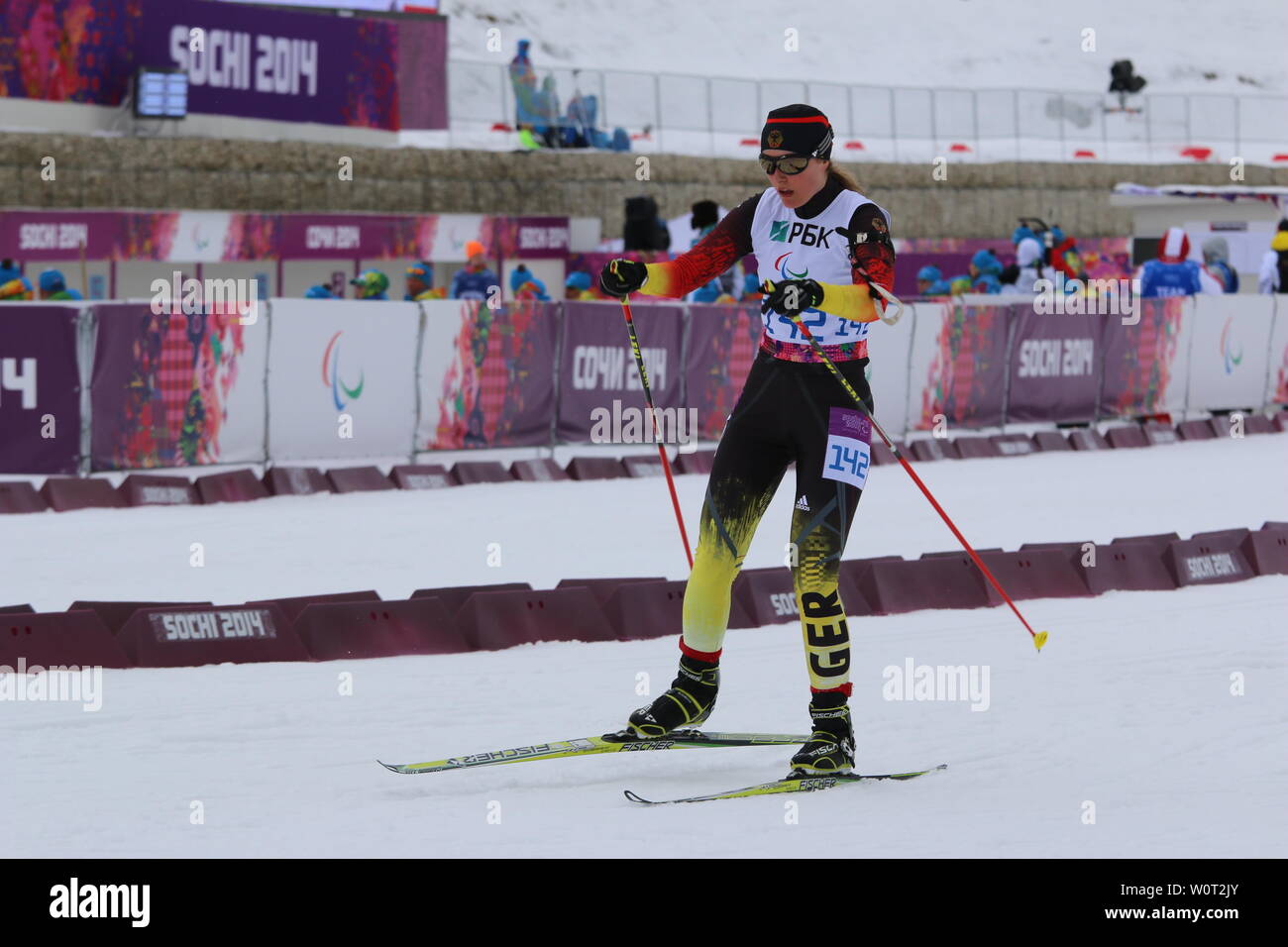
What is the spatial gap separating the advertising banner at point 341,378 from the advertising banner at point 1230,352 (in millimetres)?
9893

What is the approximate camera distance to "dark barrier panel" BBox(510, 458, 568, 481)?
14.6 metres

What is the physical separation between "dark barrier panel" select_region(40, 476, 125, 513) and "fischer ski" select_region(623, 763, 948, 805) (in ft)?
24.7

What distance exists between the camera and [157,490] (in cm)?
1270

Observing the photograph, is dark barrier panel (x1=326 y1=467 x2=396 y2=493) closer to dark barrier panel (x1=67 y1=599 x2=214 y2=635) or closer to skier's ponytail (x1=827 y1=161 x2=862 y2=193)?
dark barrier panel (x1=67 y1=599 x2=214 y2=635)

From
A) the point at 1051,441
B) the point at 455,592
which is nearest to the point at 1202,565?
the point at 455,592

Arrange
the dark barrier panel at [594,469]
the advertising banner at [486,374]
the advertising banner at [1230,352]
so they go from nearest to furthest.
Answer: the advertising banner at [486,374] < the dark barrier panel at [594,469] < the advertising banner at [1230,352]

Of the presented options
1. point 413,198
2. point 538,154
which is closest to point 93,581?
point 413,198

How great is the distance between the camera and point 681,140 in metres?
34.8

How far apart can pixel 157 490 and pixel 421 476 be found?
6.90 feet

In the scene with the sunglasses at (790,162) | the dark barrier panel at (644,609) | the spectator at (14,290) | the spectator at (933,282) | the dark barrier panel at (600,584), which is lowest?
the dark barrier panel at (644,609)

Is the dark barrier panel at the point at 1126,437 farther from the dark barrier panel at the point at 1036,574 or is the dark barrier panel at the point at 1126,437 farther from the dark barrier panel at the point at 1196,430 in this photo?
the dark barrier panel at the point at 1036,574

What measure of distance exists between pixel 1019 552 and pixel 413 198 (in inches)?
801

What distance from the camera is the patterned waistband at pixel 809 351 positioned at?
5859 mm

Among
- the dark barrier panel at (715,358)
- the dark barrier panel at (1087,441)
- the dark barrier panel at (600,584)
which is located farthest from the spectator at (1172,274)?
the dark barrier panel at (600,584)
